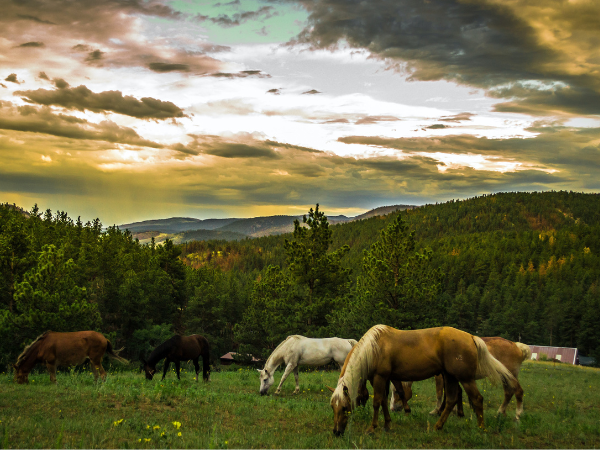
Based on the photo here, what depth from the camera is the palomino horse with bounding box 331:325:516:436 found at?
8188 millimetres

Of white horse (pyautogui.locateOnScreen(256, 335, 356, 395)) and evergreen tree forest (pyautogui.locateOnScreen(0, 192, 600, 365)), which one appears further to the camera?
evergreen tree forest (pyautogui.locateOnScreen(0, 192, 600, 365))

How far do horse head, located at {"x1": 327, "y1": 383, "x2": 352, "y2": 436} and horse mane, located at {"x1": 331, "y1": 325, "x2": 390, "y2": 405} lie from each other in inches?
1.7

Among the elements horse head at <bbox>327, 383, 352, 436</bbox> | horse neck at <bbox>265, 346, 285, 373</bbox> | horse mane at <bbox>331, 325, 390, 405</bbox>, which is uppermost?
horse mane at <bbox>331, 325, 390, 405</bbox>

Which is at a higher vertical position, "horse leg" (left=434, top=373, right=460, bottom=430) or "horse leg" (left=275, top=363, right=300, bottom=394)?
"horse leg" (left=434, top=373, right=460, bottom=430)

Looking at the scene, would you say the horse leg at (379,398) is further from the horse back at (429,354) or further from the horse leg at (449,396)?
the horse leg at (449,396)

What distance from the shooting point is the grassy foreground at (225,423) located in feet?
23.9

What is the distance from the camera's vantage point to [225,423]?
867 cm

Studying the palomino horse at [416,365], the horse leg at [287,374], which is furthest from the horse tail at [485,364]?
the horse leg at [287,374]

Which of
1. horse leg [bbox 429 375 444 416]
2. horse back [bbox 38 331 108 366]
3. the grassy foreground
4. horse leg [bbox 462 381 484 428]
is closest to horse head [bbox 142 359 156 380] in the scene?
horse back [bbox 38 331 108 366]

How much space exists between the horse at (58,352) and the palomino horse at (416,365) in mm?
8934

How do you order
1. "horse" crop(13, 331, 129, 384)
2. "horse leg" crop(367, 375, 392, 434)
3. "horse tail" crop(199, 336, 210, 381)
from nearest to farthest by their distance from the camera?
"horse leg" crop(367, 375, 392, 434), "horse" crop(13, 331, 129, 384), "horse tail" crop(199, 336, 210, 381)

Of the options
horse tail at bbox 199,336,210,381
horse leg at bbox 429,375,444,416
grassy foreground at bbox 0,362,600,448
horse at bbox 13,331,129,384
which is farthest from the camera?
horse tail at bbox 199,336,210,381

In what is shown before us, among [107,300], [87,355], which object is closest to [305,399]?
[87,355]

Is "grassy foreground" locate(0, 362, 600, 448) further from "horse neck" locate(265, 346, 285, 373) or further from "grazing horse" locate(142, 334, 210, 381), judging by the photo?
"grazing horse" locate(142, 334, 210, 381)
